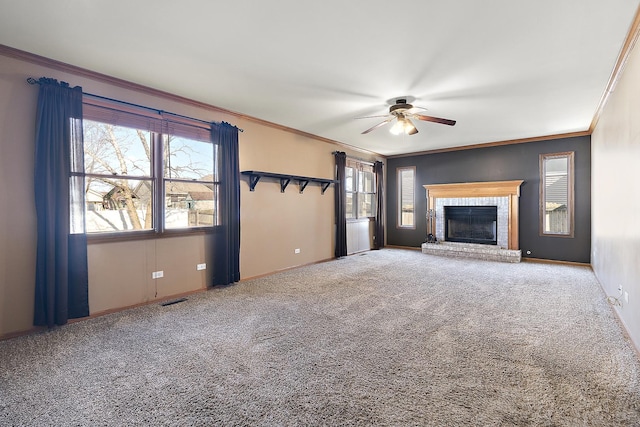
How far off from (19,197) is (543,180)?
8817 mm

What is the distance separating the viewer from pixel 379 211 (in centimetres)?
859

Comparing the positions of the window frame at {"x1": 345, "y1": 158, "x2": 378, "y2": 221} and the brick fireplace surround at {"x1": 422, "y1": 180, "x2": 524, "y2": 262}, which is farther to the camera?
the window frame at {"x1": 345, "y1": 158, "x2": 378, "y2": 221}

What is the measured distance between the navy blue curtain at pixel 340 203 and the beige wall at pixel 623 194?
4.55 meters

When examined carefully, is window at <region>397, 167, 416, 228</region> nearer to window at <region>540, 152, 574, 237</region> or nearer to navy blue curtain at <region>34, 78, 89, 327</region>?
window at <region>540, 152, 574, 237</region>

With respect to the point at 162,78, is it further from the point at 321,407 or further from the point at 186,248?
the point at 321,407

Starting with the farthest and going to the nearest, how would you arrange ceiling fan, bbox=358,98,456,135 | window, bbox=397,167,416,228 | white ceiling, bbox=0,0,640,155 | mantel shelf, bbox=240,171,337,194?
window, bbox=397,167,416,228 → mantel shelf, bbox=240,171,337,194 → ceiling fan, bbox=358,98,456,135 → white ceiling, bbox=0,0,640,155

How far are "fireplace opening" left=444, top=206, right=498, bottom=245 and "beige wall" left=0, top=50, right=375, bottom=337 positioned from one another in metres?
3.28

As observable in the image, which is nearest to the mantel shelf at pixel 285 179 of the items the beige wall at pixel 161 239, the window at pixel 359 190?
the beige wall at pixel 161 239

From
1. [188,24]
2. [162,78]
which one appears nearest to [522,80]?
[188,24]

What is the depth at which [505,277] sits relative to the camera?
211 inches

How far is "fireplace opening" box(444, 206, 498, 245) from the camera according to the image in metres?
7.40

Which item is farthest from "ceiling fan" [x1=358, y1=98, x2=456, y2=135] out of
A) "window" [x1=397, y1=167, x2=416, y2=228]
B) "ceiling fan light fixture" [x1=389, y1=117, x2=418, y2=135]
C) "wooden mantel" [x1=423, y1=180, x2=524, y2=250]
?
"window" [x1=397, y1=167, x2=416, y2=228]

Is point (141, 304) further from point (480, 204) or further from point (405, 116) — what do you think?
point (480, 204)

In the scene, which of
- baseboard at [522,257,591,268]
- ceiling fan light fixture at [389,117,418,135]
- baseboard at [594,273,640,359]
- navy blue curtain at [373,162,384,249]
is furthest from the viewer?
navy blue curtain at [373,162,384,249]
